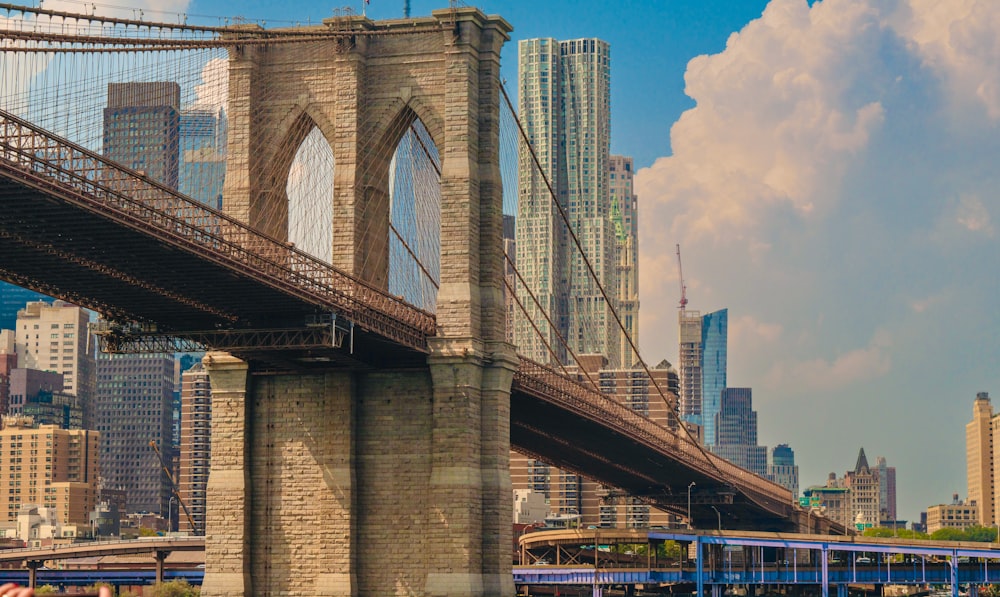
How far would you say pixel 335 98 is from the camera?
8488 cm

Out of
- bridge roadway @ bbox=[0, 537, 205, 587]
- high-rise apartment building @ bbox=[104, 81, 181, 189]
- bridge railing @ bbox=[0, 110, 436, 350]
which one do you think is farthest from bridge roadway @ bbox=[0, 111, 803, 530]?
bridge roadway @ bbox=[0, 537, 205, 587]

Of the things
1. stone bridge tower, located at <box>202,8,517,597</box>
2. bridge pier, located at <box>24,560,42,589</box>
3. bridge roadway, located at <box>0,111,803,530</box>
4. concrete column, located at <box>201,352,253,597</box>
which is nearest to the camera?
bridge roadway, located at <box>0,111,803,530</box>

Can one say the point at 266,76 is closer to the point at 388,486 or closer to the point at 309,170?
the point at 309,170

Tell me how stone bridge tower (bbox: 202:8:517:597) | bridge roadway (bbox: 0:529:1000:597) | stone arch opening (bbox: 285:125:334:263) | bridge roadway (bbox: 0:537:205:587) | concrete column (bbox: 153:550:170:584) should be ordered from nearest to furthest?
stone bridge tower (bbox: 202:8:517:597), stone arch opening (bbox: 285:125:334:263), bridge roadway (bbox: 0:529:1000:597), concrete column (bbox: 153:550:170:584), bridge roadway (bbox: 0:537:205:587)

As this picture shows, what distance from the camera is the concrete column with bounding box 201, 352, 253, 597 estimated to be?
82.3 m

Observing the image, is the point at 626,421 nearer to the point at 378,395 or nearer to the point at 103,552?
the point at 378,395

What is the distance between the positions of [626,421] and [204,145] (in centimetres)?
4216

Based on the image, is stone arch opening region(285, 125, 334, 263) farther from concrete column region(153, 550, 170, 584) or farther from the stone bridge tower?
concrete column region(153, 550, 170, 584)

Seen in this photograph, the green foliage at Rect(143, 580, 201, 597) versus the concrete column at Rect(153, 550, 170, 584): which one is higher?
the concrete column at Rect(153, 550, 170, 584)

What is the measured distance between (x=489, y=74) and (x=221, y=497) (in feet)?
73.7

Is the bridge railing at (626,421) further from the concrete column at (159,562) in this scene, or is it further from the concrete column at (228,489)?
the concrete column at (159,562)

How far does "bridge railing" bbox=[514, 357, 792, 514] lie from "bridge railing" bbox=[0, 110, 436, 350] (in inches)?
503

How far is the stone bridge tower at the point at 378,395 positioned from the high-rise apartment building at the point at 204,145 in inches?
36.6

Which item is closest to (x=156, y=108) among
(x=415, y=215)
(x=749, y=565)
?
(x=415, y=215)
